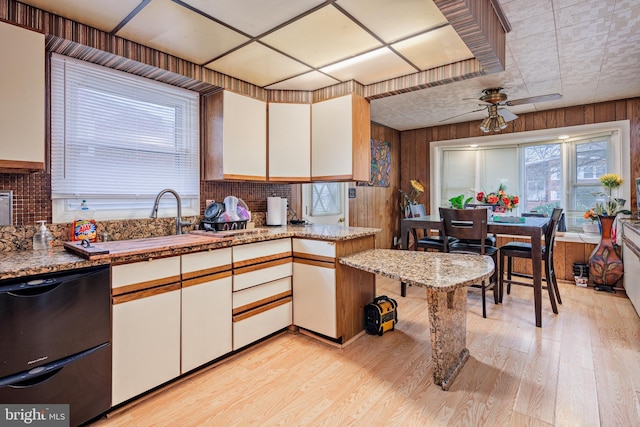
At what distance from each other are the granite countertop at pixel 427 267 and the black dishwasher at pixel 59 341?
1.50m

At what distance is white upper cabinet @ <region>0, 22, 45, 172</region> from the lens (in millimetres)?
1643

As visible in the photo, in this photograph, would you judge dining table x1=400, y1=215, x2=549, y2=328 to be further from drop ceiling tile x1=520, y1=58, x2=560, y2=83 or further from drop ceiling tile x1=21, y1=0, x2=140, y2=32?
drop ceiling tile x1=21, y1=0, x2=140, y2=32

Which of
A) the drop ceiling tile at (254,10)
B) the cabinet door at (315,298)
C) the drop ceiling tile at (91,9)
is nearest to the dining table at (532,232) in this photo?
the cabinet door at (315,298)

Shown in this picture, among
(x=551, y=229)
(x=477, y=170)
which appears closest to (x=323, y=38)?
(x=551, y=229)

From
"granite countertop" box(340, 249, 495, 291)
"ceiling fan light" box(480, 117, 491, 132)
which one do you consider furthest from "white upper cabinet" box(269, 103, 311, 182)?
"ceiling fan light" box(480, 117, 491, 132)

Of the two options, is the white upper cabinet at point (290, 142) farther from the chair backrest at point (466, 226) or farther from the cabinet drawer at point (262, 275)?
the chair backrest at point (466, 226)

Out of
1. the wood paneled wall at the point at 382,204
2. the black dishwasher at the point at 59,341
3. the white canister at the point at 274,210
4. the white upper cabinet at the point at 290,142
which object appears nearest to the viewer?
the black dishwasher at the point at 59,341

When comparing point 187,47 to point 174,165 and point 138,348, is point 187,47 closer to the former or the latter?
point 174,165

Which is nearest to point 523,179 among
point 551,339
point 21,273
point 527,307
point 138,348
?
point 527,307

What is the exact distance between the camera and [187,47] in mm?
2301

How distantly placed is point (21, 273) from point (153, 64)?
5.30 ft

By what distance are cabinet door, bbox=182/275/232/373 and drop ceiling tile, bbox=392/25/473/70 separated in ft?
6.77

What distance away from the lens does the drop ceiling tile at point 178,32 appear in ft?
6.13

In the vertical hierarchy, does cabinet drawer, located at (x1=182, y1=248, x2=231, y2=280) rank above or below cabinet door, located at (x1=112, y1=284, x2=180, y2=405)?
above
